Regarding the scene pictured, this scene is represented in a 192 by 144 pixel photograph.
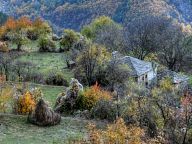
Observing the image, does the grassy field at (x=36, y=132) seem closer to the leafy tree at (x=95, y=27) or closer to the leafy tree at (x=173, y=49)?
the leafy tree at (x=173, y=49)

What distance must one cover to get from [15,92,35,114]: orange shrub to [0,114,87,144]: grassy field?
8.89 feet

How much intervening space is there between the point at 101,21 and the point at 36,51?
27853mm

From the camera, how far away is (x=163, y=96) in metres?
38.8

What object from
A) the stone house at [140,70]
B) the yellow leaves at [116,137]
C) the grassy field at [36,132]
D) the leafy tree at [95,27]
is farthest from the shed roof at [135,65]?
the yellow leaves at [116,137]

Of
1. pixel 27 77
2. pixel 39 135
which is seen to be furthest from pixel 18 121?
pixel 27 77

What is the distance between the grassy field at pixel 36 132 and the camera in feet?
109

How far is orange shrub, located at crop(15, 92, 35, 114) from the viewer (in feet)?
133

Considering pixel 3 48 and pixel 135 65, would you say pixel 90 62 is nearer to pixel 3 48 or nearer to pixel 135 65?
pixel 135 65

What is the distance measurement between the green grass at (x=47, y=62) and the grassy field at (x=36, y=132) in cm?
2902

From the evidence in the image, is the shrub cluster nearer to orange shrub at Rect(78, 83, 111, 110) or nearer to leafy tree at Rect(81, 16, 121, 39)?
orange shrub at Rect(78, 83, 111, 110)

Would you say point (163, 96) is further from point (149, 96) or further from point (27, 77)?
point (27, 77)

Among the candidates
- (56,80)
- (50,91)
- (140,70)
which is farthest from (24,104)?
(140,70)

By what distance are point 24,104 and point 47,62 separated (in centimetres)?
3735

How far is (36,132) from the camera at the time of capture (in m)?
35.3
